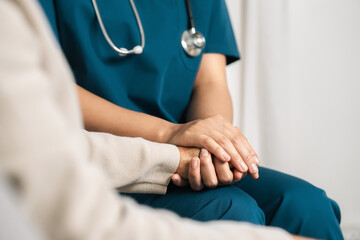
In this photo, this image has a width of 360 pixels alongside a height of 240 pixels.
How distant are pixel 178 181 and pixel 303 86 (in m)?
1.09

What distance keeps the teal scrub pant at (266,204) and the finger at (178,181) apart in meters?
0.01

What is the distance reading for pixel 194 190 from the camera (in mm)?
677

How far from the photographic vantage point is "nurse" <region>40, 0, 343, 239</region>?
67 centimetres

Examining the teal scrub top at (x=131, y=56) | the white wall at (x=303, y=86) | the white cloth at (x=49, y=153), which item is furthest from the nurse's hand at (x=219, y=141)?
the white wall at (x=303, y=86)

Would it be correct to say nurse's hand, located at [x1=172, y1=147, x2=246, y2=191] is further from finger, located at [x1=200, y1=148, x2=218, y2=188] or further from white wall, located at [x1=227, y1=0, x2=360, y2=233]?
white wall, located at [x1=227, y1=0, x2=360, y2=233]

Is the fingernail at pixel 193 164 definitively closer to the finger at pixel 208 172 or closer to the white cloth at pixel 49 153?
the finger at pixel 208 172

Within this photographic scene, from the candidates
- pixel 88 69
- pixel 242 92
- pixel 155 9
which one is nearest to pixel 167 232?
pixel 88 69

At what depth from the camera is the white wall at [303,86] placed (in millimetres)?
1558

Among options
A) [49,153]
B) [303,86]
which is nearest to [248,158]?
[49,153]

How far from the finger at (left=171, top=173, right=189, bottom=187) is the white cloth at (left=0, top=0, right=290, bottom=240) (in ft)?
1.12

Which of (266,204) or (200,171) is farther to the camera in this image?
(266,204)

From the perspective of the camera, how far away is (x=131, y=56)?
84cm

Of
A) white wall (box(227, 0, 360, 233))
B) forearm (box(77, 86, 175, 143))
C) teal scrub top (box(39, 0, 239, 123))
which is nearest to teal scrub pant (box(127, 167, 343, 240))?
forearm (box(77, 86, 175, 143))

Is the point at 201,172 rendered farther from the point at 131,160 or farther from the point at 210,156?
the point at 131,160
